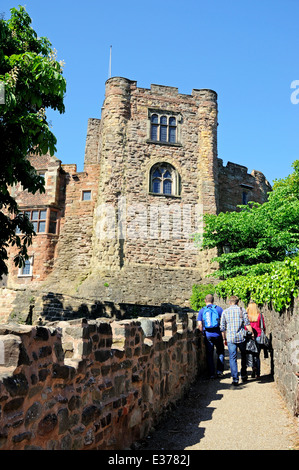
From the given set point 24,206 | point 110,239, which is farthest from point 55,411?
point 24,206

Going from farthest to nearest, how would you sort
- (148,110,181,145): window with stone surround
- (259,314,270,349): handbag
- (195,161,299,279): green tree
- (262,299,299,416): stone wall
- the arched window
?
(148,110,181,145): window with stone surround < the arched window < (195,161,299,279): green tree < (259,314,270,349): handbag < (262,299,299,416): stone wall

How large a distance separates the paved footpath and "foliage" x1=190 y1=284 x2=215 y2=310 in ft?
44.1

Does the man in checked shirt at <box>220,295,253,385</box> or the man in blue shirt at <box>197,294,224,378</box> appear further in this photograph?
the man in blue shirt at <box>197,294,224,378</box>

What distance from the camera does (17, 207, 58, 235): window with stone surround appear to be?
2692 centimetres

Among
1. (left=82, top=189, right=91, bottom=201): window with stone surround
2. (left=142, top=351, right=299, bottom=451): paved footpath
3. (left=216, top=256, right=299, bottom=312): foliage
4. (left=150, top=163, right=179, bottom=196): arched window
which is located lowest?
(left=142, top=351, right=299, bottom=451): paved footpath

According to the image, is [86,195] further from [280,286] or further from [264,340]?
[280,286]

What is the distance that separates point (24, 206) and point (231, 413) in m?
23.7

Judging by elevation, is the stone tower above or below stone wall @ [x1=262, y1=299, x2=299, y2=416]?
above

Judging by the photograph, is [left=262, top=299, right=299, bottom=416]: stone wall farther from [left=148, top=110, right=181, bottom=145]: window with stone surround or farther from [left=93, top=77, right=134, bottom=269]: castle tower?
[left=148, top=110, right=181, bottom=145]: window with stone surround

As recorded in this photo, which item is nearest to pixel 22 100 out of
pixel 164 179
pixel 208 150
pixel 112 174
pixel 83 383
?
pixel 83 383

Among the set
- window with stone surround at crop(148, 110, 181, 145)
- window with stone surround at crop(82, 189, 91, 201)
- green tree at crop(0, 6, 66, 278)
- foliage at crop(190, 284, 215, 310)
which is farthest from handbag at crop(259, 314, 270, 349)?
window with stone surround at crop(82, 189, 91, 201)

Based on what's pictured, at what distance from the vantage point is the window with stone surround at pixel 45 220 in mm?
26922

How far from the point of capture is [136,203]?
24.7 m

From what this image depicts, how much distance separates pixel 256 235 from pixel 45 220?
45.5 ft
